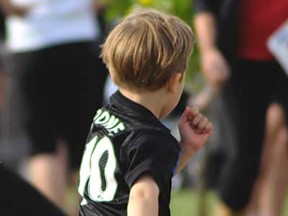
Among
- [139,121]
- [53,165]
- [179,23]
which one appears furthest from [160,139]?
[53,165]

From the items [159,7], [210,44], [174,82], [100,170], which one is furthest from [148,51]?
[159,7]

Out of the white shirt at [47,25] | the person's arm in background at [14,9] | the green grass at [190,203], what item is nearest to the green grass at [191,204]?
the green grass at [190,203]

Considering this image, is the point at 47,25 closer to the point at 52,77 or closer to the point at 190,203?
the point at 52,77

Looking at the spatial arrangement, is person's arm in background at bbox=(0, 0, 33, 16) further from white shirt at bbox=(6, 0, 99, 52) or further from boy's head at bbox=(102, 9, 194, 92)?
boy's head at bbox=(102, 9, 194, 92)

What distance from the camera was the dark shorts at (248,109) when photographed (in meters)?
6.63

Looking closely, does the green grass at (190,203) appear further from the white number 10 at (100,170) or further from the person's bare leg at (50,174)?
the white number 10 at (100,170)

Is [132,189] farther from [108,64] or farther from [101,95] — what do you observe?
[101,95]

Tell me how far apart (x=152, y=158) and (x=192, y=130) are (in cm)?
33

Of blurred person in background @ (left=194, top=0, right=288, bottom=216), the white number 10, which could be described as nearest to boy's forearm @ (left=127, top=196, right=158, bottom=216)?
the white number 10

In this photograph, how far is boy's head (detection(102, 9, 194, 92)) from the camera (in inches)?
157

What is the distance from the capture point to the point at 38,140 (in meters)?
6.67

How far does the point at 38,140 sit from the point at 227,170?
99cm

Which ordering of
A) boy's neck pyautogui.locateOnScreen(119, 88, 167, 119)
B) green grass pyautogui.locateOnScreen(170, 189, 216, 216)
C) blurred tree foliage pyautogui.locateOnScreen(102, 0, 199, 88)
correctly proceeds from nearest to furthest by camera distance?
boy's neck pyautogui.locateOnScreen(119, 88, 167, 119), blurred tree foliage pyautogui.locateOnScreen(102, 0, 199, 88), green grass pyautogui.locateOnScreen(170, 189, 216, 216)

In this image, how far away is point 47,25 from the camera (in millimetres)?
6594
